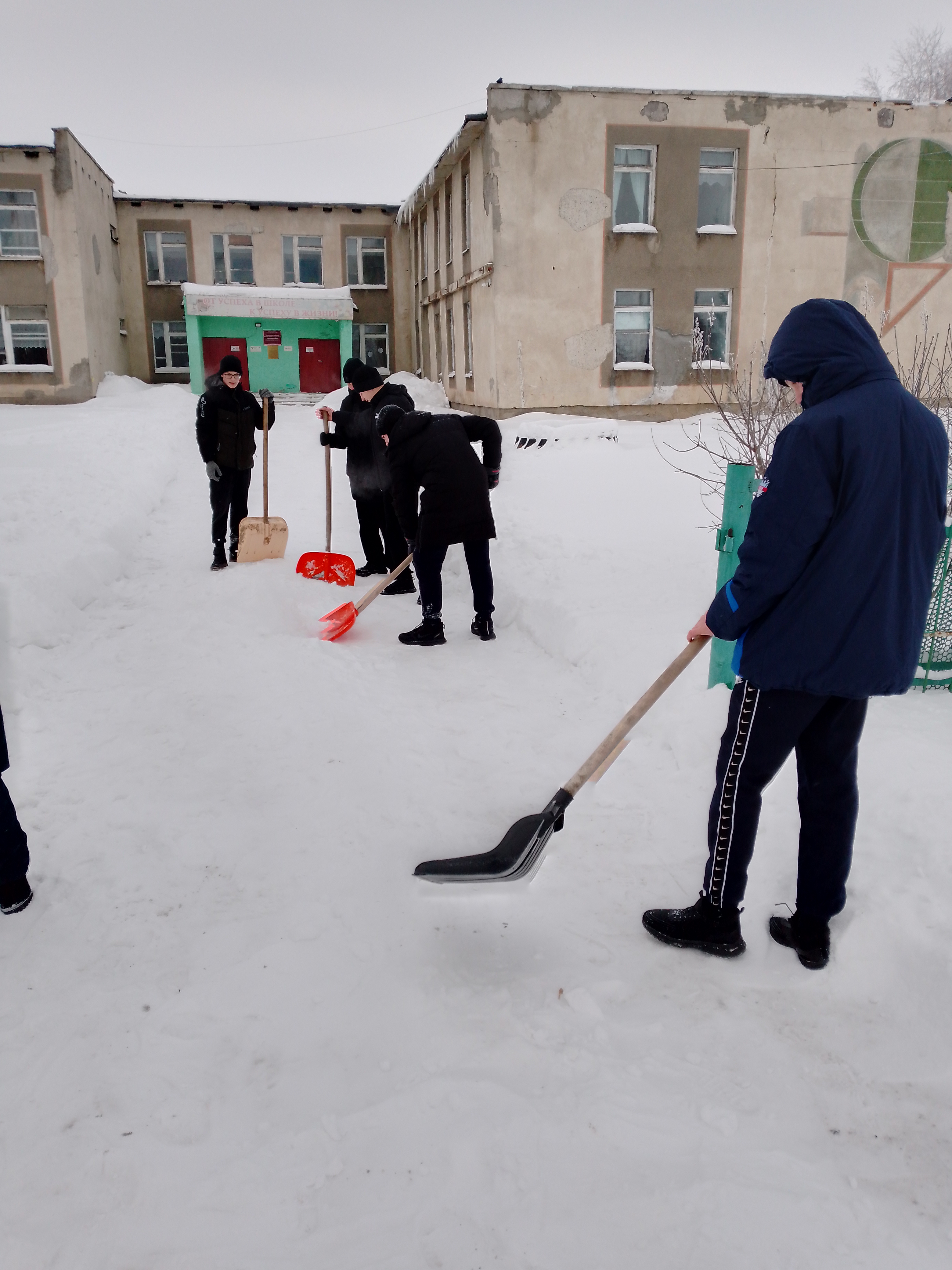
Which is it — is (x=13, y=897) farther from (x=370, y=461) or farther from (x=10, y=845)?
(x=370, y=461)

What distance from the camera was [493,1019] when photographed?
233cm

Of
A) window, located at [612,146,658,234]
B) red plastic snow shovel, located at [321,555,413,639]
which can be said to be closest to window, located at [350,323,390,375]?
window, located at [612,146,658,234]

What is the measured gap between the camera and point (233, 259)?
25766 mm

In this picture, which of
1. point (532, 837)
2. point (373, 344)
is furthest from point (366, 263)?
point (532, 837)

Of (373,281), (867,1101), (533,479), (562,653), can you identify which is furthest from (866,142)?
(867,1101)

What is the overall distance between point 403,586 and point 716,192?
46.9 ft

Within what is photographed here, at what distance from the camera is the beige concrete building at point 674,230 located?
53.0 ft

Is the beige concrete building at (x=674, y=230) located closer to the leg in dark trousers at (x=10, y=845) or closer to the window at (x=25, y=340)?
the window at (x=25, y=340)

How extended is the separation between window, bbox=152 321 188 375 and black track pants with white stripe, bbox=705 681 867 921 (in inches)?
1061

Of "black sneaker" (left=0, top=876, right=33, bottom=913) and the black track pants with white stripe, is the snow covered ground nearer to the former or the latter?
"black sneaker" (left=0, top=876, right=33, bottom=913)

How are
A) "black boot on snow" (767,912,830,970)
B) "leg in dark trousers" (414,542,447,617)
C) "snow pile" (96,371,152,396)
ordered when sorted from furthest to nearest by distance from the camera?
"snow pile" (96,371,152,396) < "leg in dark trousers" (414,542,447,617) < "black boot on snow" (767,912,830,970)

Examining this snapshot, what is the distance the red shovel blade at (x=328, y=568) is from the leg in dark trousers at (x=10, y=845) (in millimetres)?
4149

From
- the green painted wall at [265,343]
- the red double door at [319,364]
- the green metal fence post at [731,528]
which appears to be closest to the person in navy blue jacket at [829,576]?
the green metal fence post at [731,528]

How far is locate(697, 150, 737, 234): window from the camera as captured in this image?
16766 mm
